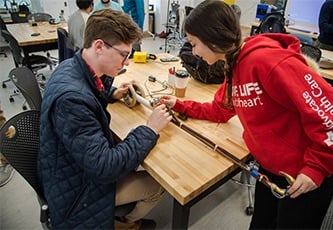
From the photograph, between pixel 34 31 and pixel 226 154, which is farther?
pixel 34 31

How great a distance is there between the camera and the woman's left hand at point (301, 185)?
0.86 metres

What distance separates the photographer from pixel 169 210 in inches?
69.5

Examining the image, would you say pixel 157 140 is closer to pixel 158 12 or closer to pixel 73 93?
pixel 73 93

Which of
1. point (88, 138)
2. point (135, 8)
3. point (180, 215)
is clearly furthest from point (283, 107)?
point (135, 8)

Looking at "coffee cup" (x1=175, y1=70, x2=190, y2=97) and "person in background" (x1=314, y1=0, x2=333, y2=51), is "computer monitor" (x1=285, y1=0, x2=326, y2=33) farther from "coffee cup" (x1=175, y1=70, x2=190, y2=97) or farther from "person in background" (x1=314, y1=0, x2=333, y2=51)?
"coffee cup" (x1=175, y1=70, x2=190, y2=97)

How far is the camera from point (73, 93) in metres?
0.89

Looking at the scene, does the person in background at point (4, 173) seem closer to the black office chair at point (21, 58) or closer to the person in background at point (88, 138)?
the person in background at point (88, 138)

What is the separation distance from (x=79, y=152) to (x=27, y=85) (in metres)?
0.69

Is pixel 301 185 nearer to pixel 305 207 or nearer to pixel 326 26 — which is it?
pixel 305 207

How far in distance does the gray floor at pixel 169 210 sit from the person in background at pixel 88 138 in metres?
0.76

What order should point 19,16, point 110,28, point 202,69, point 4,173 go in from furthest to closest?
point 19,16 → point 4,173 → point 202,69 → point 110,28

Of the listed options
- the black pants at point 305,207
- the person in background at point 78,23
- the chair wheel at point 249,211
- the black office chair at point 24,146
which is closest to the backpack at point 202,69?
the black pants at point 305,207

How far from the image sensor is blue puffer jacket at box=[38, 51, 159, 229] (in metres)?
0.89

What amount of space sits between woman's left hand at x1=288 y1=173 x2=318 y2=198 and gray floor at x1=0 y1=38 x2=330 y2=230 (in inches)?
36.5
